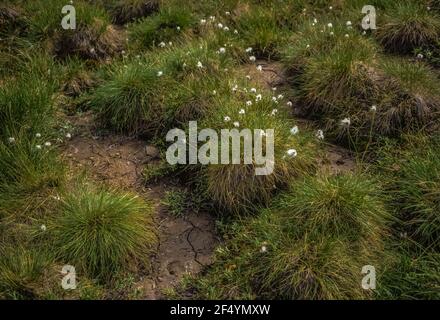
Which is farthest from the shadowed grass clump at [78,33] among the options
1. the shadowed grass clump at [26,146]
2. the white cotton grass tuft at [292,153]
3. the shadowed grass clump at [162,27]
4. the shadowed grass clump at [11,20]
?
the white cotton grass tuft at [292,153]

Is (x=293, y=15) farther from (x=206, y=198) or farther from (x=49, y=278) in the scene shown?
(x=49, y=278)

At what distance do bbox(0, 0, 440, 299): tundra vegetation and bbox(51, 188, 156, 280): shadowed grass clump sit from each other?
16mm

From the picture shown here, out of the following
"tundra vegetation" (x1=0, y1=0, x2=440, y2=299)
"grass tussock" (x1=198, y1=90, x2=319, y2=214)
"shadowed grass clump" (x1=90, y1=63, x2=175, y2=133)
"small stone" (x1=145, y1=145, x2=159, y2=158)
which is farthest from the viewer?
"shadowed grass clump" (x1=90, y1=63, x2=175, y2=133)

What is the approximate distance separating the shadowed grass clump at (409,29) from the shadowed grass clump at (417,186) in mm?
2020

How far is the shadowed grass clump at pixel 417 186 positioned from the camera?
493 centimetres

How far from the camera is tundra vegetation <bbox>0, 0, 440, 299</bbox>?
184 inches

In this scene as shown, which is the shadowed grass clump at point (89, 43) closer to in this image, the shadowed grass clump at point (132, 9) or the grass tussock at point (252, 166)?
the shadowed grass clump at point (132, 9)

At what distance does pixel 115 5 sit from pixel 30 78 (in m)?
2.43

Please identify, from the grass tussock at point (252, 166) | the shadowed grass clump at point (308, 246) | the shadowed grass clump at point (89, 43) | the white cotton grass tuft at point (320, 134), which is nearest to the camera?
the shadowed grass clump at point (308, 246)

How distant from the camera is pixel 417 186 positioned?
5.15 metres
